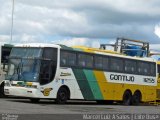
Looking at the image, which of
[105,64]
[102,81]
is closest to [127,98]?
[102,81]

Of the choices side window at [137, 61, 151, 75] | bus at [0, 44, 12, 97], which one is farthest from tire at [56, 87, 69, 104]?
side window at [137, 61, 151, 75]

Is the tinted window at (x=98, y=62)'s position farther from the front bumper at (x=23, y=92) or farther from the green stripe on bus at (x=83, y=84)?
the front bumper at (x=23, y=92)

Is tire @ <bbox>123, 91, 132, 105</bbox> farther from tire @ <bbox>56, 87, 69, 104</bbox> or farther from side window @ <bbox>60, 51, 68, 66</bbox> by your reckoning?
side window @ <bbox>60, 51, 68, 66</bbox>

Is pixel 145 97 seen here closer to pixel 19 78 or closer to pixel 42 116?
pixel 19 78

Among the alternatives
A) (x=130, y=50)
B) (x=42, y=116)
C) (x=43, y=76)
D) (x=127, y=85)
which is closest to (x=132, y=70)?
(x=127, y=85)

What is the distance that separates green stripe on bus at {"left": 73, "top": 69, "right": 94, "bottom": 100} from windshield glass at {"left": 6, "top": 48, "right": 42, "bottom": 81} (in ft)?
8.46

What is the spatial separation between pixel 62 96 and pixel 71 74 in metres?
1.29

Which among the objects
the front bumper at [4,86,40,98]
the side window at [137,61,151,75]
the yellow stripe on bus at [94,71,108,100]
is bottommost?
the front bumper at [4,86,40,98]

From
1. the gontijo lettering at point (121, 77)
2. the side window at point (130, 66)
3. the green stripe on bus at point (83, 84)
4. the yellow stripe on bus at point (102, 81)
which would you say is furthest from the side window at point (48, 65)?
the side window at point (130, 66)

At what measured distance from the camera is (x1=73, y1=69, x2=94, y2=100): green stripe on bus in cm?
2911

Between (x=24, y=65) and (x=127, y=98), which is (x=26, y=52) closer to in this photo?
(x=24, y=65)

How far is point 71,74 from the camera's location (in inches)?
1128

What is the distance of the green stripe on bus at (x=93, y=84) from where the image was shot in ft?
98.2

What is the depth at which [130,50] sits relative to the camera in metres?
38.3
